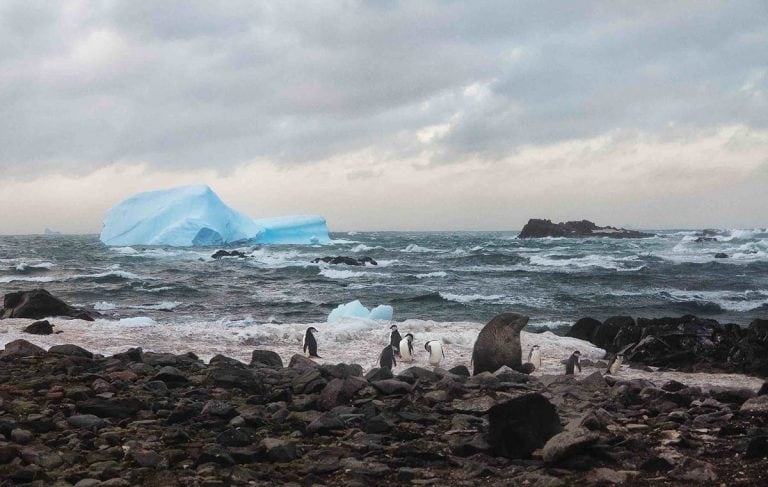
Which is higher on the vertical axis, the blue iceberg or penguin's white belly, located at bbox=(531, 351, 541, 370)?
the blue iceberg

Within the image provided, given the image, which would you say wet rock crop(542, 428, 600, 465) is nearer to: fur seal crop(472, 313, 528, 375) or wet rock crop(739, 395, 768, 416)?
wet rock crop(739, 395, 768, 416)

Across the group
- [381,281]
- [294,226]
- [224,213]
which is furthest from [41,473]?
[294,226]

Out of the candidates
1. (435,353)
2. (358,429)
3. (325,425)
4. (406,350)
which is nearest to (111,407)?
(325,425)

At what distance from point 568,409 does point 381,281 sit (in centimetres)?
2303

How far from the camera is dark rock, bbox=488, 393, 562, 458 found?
4.58 m

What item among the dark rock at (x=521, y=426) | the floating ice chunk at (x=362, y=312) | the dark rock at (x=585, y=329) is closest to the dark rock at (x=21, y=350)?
the dark rock at (x=521, y=426)

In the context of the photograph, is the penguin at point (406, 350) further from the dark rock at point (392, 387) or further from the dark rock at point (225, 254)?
the dark rock at point (225, 254)

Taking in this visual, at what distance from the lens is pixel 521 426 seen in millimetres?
4605

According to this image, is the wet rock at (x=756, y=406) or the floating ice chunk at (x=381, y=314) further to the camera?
the floating ice chunk at (x=381, y=314)

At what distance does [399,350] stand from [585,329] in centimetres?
434

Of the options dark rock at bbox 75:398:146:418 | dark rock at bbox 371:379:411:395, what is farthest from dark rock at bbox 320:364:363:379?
dark rock at bbox 75:398:146:418

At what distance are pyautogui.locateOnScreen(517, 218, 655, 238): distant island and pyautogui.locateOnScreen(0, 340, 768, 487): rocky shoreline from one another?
79440 millimetres

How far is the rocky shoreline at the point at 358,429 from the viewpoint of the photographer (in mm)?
4203

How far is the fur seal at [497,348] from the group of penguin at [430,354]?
1.57ft
